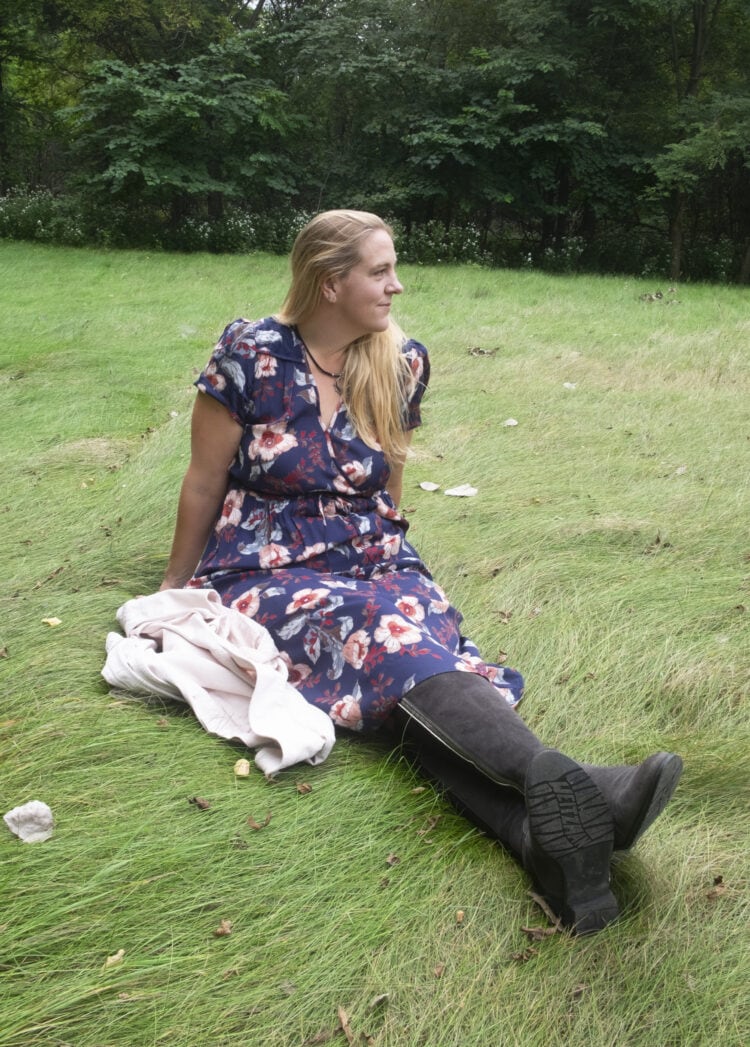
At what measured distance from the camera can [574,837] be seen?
1.88 m

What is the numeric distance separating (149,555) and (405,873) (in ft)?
6.69

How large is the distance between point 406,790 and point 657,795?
659 mm

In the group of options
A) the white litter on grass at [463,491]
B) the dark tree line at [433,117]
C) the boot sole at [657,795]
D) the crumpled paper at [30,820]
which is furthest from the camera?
the dark tree line at [433,117]

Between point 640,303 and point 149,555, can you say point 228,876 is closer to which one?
point 149,555

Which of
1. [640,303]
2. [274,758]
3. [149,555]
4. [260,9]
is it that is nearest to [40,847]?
[274,758]

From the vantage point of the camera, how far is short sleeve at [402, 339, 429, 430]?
10.1 ft

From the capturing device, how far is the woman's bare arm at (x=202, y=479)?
283 cm

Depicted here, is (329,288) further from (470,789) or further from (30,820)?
(30,820)

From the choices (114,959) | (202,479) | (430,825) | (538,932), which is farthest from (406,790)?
(202,479)

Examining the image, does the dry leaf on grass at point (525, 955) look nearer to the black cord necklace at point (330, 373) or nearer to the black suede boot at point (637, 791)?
the black suede boot at point (637, 791)

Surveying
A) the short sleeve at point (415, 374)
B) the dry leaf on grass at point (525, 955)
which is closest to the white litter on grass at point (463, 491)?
the short sleeve at point (415, 374)

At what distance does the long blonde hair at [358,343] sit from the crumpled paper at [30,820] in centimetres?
138

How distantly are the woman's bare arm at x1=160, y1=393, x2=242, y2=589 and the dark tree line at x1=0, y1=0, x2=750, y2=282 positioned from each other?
12.0 meters

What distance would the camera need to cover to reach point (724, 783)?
2.48m
